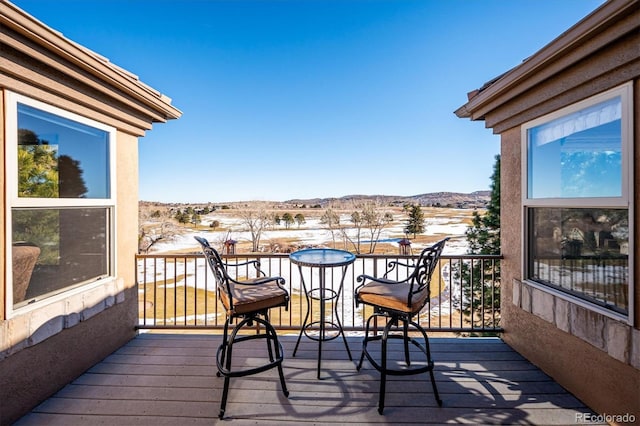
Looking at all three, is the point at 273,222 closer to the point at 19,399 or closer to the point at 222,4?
the point at 222,4

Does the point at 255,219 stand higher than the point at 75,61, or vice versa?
the point at 75,61

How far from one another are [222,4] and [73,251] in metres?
5.61

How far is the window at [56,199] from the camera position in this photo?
184 centimetres

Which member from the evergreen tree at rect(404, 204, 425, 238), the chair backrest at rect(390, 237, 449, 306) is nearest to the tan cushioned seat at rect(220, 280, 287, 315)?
the chair backrest at rect(390, 237, 449, 306)

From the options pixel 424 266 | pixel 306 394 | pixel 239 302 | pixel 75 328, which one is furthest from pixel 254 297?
pixel 75 328

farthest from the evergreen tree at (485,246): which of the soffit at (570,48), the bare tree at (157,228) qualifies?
the bare tree at (157,228)

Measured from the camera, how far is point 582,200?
1972 millimetres

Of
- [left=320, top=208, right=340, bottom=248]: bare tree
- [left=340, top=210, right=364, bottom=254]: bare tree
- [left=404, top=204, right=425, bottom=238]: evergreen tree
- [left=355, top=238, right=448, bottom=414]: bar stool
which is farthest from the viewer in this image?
[left=320, top=208, right=340, bottom=248]: bare tree

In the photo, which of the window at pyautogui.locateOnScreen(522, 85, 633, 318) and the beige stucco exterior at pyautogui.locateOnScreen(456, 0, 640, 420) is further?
the window at pyautogui.locateOnScreen(522, 85, 633, 318)

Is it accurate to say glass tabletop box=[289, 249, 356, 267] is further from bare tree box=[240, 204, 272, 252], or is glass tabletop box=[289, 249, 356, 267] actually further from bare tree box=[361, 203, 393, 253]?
bare tree box=[240, 204, 272, 252]

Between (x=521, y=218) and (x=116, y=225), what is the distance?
406 centimetres

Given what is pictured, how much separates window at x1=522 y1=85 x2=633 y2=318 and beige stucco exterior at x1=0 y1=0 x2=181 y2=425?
3.71 m

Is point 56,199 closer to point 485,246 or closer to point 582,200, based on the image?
point 582,200

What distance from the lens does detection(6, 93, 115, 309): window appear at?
6.04ft
